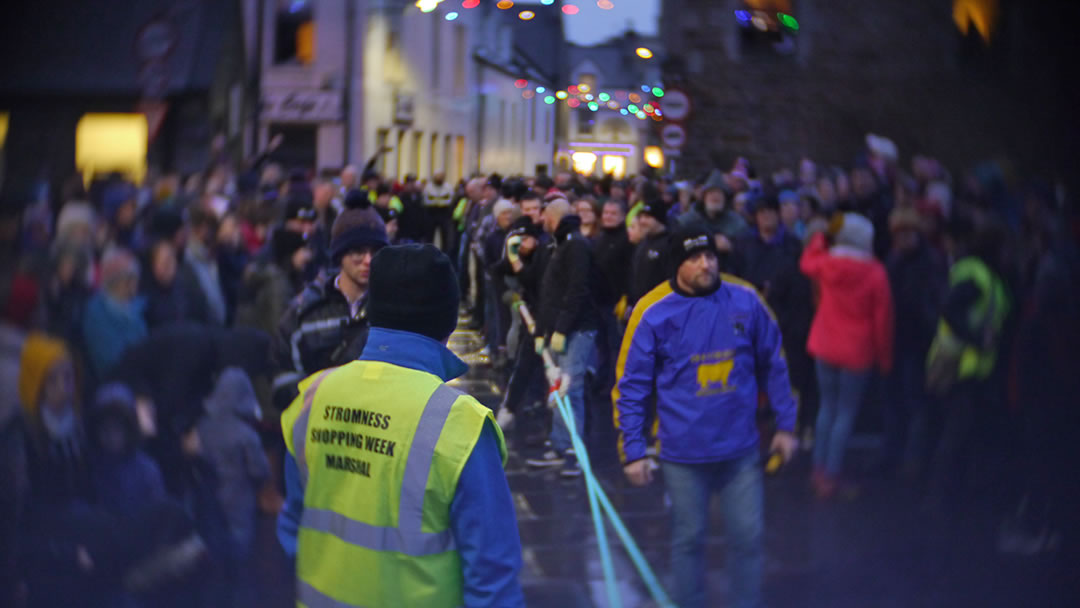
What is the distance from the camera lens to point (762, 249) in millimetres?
9500

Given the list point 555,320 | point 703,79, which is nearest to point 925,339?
point 555,320

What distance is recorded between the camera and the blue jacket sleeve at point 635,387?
195 inches

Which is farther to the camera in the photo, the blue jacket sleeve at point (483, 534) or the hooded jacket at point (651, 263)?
the hooded jacket at point (651, 263)

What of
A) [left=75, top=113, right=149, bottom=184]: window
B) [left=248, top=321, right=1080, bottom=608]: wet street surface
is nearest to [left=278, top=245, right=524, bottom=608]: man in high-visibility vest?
[left=248, top=321, right=1080, bottom=608]: wet street surface

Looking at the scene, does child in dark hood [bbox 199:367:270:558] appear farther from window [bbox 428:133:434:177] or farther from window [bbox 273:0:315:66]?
window [bbox 428:133:434:177]

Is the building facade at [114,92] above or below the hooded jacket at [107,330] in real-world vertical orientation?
above

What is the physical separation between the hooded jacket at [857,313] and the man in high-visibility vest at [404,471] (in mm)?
5531

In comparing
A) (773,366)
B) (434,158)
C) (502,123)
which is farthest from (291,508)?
(502,123)

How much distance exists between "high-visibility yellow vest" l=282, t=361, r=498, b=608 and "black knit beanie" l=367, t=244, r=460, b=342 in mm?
102

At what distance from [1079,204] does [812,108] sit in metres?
5.17

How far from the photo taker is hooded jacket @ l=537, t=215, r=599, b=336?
8.23m

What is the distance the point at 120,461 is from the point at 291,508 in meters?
2.86

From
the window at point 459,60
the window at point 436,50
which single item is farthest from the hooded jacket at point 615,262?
the window at point 459,60

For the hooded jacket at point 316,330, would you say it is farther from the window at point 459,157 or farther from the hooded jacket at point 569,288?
the window at point 459,157
